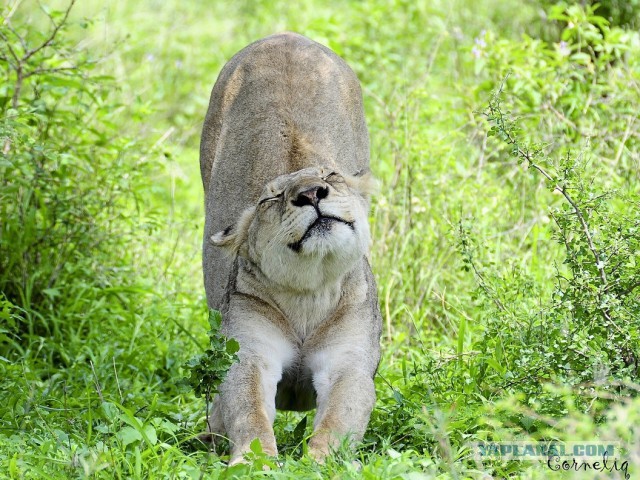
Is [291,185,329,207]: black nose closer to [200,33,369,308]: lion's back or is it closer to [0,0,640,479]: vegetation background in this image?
[0,0,640,479]: vegetation background

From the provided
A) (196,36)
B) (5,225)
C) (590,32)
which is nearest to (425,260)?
(590,32)

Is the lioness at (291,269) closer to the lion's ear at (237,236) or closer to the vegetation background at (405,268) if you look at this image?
the lion's ear at (237,236)

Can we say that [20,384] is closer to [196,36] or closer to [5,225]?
[5,225]

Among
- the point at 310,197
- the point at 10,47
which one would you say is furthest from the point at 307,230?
the point at 10,47

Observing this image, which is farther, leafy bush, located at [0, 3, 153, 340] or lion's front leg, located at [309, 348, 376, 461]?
leafy bush, located at [0, 3, 153, 340]

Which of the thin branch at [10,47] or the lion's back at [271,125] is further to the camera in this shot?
the thin branch at [10,47]

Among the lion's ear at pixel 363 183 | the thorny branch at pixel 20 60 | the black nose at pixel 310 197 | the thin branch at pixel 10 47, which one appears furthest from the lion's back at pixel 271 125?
the thin branch at pixel 10 47

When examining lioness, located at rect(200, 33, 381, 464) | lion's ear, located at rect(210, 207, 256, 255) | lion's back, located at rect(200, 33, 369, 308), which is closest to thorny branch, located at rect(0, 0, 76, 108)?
lion's back, located at rect(200, 33, 369, 308)

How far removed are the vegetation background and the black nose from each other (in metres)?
0.79

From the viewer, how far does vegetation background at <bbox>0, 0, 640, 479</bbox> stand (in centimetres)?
452

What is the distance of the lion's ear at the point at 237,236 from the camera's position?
543cm

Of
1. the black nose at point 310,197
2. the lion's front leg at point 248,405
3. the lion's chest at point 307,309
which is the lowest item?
the lion's front leg at point 248,405

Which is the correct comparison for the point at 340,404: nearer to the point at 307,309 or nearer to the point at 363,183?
the point at 307,309

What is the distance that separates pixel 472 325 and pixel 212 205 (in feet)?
5.71
